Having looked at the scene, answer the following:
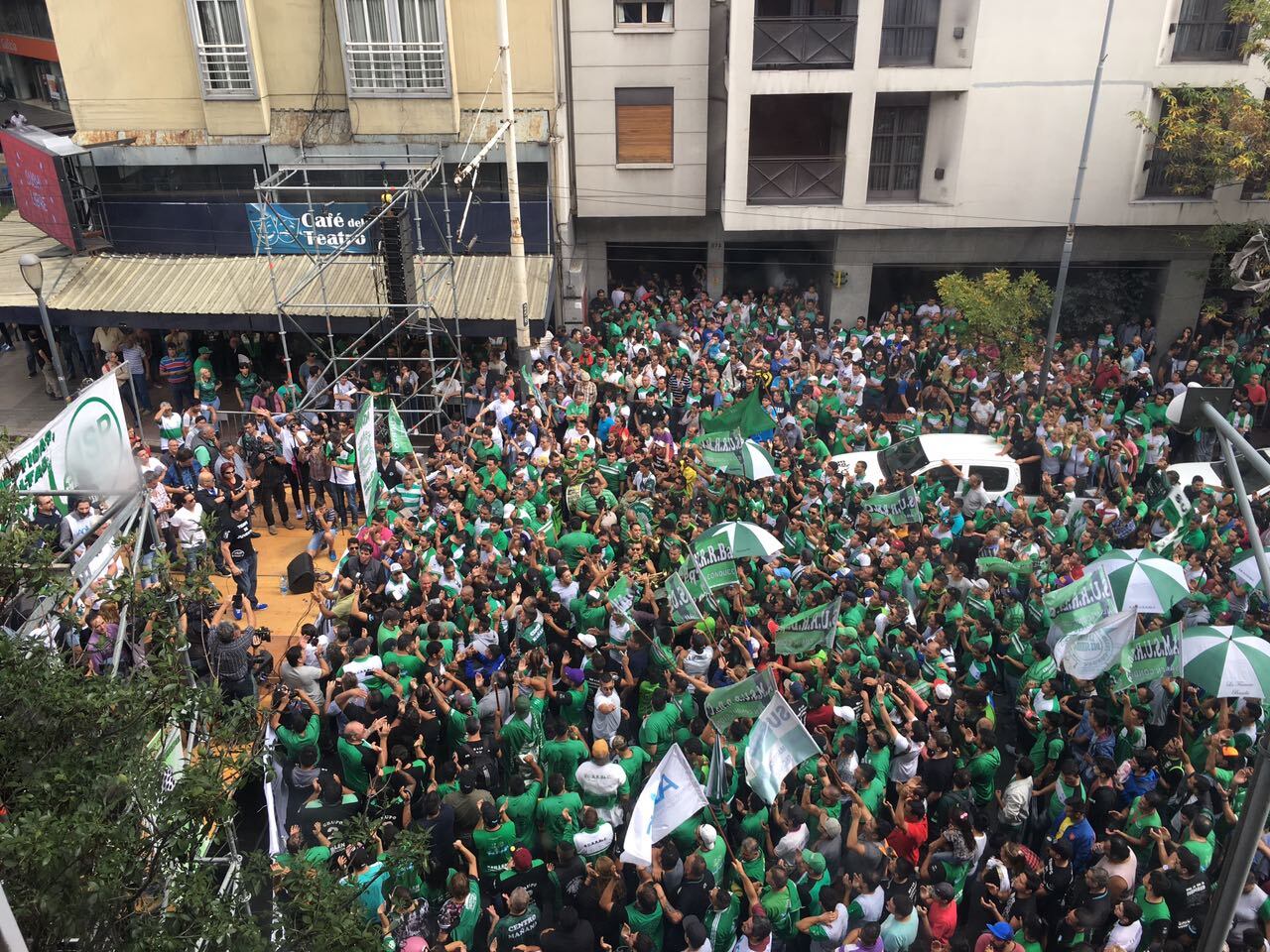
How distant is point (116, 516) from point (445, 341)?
13.3m

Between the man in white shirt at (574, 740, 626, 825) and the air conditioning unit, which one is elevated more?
the man in white shirt at (574, 740, 626, 825)

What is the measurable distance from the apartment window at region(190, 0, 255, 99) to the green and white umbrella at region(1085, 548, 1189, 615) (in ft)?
56.6

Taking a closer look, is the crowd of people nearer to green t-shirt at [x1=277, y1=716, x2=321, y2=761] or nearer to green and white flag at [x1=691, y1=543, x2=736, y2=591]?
green t-shirt at [x1=277, y1=716, x2=321, y2=761]

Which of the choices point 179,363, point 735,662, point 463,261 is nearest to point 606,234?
point 463,261

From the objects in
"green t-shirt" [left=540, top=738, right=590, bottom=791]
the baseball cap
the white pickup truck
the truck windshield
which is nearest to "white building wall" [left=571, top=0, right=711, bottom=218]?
the white pickup truck

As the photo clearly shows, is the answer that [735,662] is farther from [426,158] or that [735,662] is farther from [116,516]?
[426,158]

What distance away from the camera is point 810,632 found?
9.84 metres

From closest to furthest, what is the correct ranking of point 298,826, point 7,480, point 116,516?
point 7,480
point 116,516
point 298,826

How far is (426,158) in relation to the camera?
20.2m

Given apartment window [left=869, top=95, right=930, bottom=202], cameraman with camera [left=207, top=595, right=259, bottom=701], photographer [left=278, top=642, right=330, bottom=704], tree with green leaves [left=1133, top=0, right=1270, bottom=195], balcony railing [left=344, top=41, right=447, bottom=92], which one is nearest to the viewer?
photographer [left=278, top=642, right=330, bottom=704]

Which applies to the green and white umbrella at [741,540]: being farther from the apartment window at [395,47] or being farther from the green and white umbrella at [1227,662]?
the apartment window at [395,47]

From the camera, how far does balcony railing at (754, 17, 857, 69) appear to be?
21.1 m

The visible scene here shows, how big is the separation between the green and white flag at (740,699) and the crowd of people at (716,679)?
14cm

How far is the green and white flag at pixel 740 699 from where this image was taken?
8508 millimetres
